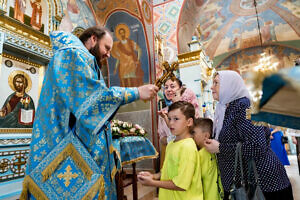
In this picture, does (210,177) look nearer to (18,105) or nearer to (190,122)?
(190,122)

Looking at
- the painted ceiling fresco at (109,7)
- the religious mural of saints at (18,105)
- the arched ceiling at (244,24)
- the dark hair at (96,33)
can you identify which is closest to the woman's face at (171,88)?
the dark hair at (96,33)

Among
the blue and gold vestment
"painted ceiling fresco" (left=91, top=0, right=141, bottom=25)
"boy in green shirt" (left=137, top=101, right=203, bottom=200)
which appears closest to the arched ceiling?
"painted ceiling fresco" (left=91, top=0, right=141, bottom=25)

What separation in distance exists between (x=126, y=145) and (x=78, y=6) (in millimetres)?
4858

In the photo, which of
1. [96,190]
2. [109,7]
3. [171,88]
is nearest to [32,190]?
[96,190]

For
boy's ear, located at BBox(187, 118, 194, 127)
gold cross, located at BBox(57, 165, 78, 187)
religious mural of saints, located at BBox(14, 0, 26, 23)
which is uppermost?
religious mural of saints, located at BBox(14, 0, 26, 23)

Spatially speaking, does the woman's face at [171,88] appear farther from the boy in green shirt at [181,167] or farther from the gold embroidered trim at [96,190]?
the gold embroidered trim at [96,190]

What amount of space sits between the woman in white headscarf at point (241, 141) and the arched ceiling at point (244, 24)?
7935 mm

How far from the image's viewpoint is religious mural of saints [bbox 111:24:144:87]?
731cm

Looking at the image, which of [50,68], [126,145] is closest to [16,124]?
[126,145]

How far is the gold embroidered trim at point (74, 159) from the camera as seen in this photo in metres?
1.40

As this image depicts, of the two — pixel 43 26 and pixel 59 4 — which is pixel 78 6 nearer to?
pixel 59 4

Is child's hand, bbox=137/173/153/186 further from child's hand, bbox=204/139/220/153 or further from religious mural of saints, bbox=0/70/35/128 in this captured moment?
religious mural of saints, bbox=0/70/35/128

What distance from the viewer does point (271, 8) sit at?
11898 mm

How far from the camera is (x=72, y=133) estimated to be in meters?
1.48
